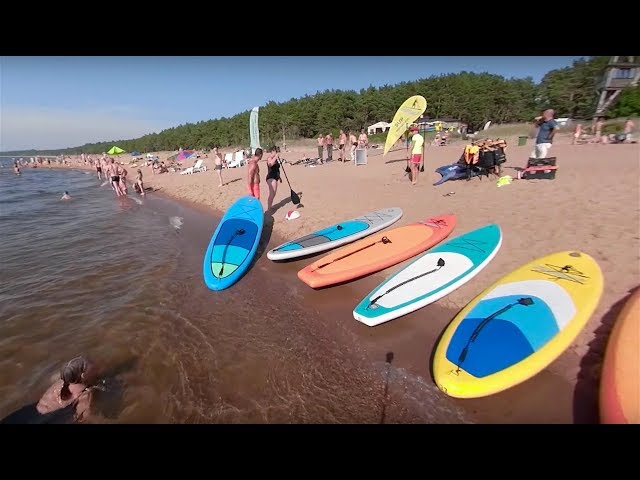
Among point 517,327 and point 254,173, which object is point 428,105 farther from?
point 517,327

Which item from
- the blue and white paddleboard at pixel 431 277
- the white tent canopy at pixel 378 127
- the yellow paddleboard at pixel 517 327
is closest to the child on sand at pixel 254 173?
the blue and white paddleboard at pixel 431 277

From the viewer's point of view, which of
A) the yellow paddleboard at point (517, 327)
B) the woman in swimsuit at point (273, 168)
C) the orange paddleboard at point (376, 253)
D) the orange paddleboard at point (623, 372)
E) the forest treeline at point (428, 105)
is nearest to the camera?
the orange paddleboard at point (623, 372)

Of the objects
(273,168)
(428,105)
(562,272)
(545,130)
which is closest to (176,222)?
(273,168)

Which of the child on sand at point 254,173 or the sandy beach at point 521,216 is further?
the child on sand at point 254,173

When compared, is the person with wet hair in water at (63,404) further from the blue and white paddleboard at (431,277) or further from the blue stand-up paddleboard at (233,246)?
the blue and white paddleboard at (431,277)

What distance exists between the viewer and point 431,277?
438 cm

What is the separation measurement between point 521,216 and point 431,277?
2911mm

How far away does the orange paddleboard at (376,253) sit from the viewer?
15.7ft

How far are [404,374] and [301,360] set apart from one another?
3.86 ft

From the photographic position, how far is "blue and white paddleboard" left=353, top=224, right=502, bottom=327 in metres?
3.81

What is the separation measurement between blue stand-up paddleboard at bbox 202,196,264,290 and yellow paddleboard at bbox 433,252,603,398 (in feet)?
12.2

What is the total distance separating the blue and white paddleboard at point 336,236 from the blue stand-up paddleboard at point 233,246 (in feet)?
1.68
